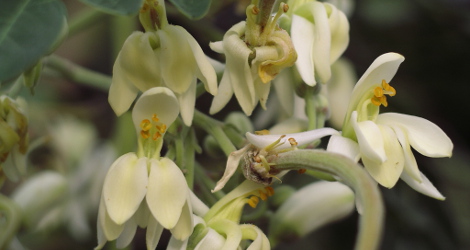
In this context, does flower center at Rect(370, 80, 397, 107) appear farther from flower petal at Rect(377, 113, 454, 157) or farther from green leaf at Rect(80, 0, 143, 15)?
green leaf at Rect(80, 0, 143, 15)

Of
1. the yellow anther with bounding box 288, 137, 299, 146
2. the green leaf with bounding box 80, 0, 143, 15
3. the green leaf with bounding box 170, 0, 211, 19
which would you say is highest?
the green leaf with bounding box 80, 0, 143, 15

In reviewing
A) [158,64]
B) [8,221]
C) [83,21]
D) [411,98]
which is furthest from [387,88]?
[411,98]

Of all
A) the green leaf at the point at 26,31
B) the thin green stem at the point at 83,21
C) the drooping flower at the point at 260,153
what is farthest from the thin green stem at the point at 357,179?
the thin green stem at the point at 83,21

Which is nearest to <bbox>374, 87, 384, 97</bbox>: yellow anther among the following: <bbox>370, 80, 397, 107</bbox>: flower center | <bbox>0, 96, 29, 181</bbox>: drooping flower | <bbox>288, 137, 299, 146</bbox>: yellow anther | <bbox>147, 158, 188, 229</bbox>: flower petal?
<bbox>370, 80, 397, 107</bbox>: flower center

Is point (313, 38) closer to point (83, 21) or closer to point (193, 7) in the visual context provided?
point (193, 7)

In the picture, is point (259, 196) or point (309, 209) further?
point (309, 209)

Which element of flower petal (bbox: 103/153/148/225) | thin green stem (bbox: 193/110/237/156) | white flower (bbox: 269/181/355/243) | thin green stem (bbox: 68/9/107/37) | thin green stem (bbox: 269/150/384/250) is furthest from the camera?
thin green stem (bbox: 68/9/107/37)

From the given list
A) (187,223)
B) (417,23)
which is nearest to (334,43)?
(187,223)

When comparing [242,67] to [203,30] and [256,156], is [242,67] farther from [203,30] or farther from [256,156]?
[203,30]
